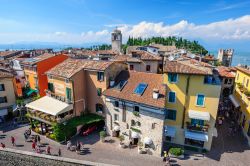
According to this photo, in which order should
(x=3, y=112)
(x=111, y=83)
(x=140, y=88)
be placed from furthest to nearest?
(x=3, y=112), (x=111, y=83), (x=140, y=88)

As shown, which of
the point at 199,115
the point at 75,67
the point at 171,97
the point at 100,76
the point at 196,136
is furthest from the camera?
the point at 75,67

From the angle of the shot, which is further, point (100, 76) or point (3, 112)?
point (3, 112)

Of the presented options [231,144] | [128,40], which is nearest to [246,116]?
[231,144]

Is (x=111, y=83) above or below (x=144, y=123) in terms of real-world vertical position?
above

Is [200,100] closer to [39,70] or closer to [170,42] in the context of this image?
[39,70]

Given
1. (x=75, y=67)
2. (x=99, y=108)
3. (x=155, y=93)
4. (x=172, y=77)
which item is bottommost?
(x=99, y=108)

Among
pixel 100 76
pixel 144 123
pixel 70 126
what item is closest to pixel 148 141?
pixel 144 123

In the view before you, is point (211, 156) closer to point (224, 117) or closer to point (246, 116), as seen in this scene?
point (246, 116)
